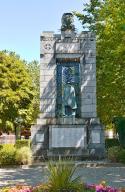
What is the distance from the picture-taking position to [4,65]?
4231 cm

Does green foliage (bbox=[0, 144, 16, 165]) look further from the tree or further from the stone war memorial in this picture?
the tree

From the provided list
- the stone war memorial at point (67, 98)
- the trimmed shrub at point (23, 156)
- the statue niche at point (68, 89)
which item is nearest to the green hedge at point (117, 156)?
the stone war memorial at point (67, 98)

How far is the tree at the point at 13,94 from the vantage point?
39.2 meters

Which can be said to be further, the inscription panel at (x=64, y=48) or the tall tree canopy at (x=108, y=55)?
the tall tree canopy at (x=108, y=55)

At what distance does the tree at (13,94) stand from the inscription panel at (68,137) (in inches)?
666

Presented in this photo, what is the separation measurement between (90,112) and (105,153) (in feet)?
8.19

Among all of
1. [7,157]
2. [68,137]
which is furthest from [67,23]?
[7,157]

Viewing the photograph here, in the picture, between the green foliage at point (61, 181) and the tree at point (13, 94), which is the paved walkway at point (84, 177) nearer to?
the green foliage at point (61, 181)

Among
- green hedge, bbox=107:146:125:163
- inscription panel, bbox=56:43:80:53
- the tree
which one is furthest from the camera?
the tree

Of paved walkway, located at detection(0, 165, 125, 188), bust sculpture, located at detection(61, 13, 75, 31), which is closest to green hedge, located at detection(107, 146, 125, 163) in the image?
Result: paved walkway, located at detection(0, 165, 125, 188)

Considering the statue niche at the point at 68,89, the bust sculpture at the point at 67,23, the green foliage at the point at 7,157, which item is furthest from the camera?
the bust sculpture at the point at 67,23

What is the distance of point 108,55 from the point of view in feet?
102

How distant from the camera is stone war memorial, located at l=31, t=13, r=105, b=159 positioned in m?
21.8

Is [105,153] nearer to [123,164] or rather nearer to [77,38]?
[123,164]
